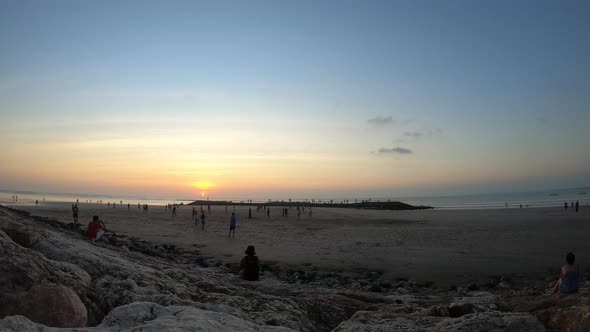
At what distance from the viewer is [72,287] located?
15.2ft

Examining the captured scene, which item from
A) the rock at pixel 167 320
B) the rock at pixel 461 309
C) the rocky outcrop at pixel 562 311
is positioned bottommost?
the rock at pixel 461 309

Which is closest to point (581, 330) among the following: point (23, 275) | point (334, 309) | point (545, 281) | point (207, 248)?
point (334, 309)

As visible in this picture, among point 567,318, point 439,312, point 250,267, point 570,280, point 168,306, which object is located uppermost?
point 168,306

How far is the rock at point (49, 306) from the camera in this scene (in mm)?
3727

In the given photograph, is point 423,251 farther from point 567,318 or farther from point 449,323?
point 449,323

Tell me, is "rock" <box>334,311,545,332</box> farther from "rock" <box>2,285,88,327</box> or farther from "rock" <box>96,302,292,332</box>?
"rock" <box>2,285,88,327</box>

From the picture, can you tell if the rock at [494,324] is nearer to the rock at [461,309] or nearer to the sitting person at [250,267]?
the rock at [461,309]

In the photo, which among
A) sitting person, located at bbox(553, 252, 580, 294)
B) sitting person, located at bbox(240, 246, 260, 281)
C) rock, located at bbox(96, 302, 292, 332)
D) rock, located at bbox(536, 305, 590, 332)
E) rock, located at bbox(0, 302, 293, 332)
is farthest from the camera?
sitting person, located at bbox(240, 246, 260, 281)

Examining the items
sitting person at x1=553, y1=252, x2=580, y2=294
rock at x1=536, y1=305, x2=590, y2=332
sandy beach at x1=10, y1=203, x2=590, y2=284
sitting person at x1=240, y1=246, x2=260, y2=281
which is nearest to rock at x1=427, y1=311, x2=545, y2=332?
rock at x1=536, y1=305, x2=590, y2=332

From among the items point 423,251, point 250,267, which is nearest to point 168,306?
point 250,267

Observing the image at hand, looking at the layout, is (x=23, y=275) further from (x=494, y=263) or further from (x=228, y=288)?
(x=494, y=263)

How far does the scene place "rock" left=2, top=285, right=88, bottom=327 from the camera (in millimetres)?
3727

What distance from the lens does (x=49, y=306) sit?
3.85 m

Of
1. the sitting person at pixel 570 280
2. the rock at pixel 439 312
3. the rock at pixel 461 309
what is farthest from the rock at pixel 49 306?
the sitting person at pixel 570 280
